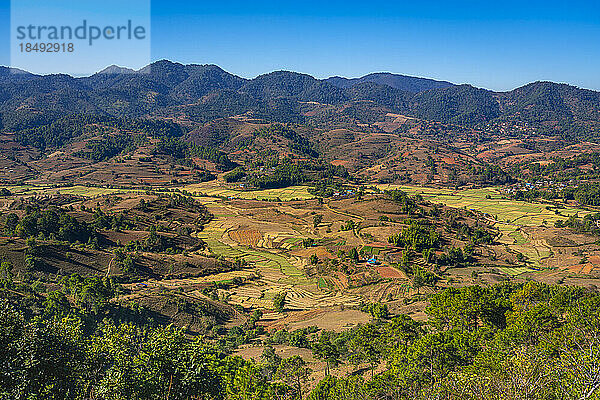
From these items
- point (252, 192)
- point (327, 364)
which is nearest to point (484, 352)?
point (327, 364)

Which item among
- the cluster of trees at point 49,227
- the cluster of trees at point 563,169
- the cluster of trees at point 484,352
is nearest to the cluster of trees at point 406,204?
the cluster of trees at point 484,352

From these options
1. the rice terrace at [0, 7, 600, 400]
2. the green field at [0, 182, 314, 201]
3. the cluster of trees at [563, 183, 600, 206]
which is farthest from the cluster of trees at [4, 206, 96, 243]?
the cluster of trees at [563, 183, 600, 206]

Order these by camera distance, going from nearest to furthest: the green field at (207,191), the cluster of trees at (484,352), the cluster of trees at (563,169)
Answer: the cluster of trees at (484,352)
the green field at (207,191)
the cluster of trees at (563,169)

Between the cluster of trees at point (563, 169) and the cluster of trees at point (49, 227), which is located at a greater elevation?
the cluster of trees at point (563, 169)

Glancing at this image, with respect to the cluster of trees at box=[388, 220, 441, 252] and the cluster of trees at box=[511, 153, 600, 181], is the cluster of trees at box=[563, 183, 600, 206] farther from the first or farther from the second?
the cluster of trees at box=[388, 220, 441, 252]

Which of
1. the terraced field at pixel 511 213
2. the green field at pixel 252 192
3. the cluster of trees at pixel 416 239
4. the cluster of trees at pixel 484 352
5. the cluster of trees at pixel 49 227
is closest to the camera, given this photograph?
the cluster of trees at pixel 484 352

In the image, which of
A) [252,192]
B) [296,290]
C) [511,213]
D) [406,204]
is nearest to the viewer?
[296,290]

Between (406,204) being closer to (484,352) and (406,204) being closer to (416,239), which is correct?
(416,239)

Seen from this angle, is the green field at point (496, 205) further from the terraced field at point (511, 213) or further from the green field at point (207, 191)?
the green field at point (207, 191)

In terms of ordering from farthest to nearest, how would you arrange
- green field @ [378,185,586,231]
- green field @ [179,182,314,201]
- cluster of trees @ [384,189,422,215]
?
green field @ [179,182,314,201] < green field @ [378,185,586,231] < cluster of trees @ [384,189,422,215]

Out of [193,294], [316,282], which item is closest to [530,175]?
[316,282]

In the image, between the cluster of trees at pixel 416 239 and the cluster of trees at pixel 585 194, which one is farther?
the cluster of trees at pixel 585 194

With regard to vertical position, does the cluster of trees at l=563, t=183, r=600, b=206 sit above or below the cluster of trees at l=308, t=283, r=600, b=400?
above
